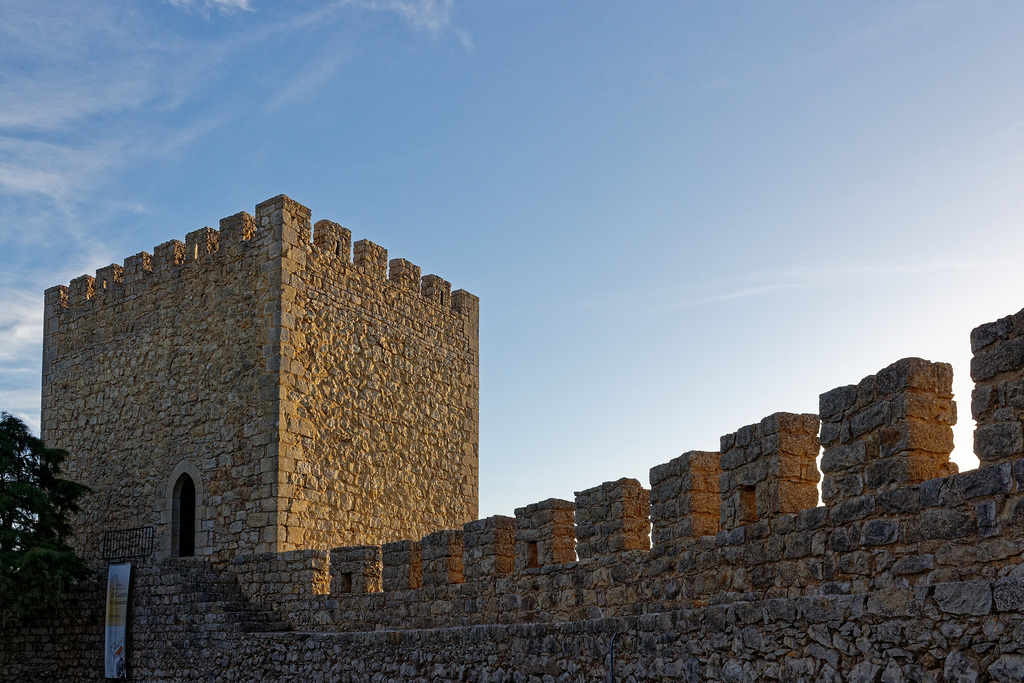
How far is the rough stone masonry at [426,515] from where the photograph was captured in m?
5.89

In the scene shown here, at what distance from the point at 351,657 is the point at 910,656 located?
692cm

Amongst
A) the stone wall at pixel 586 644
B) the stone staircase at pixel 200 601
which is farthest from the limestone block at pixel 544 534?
the stone staircase at pixel 200 601

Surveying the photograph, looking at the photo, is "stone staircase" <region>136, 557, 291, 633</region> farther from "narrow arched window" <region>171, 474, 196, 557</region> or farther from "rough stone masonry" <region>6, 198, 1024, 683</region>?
"narrow arched window" <region>171, 474, 196, 557</region>

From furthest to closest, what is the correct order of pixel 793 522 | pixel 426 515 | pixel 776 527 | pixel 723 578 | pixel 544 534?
pixel 426 515, pixel 544 534, pixel 723 578, pixel 776 527, pixel 793 522

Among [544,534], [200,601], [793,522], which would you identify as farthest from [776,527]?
[200,601]

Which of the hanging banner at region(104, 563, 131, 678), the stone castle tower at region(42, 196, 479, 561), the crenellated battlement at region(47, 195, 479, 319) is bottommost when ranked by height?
the hanging banner at region(104, 563, 131, 678)

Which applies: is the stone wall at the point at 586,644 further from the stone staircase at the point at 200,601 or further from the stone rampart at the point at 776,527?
the stone rampart at the point at 776,527

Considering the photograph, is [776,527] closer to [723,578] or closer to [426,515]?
[723,578]

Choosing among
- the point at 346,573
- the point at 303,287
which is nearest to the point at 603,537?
the point at 346,573

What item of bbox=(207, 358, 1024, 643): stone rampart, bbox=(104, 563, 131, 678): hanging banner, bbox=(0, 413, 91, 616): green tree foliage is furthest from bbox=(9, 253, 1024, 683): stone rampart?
bbox=(0, 413, 91, 616): green tree foliage

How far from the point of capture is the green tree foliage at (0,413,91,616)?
14.1 metres

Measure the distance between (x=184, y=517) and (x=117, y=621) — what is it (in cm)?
160

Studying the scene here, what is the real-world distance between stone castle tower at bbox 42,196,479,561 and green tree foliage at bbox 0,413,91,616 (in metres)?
Answer: 0.72

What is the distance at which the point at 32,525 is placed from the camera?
579 inches
